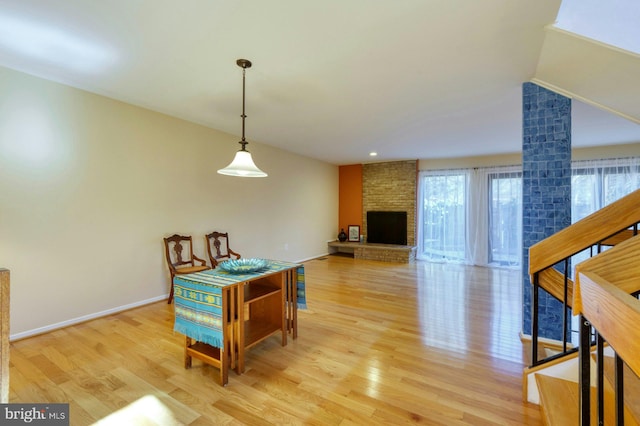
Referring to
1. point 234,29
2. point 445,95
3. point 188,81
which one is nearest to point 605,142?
point 445,95

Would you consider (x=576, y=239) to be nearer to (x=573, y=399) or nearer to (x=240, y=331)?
(x=573, y=399)

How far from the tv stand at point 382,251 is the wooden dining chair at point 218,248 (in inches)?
134

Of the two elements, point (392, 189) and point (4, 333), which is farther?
point (392, 189)

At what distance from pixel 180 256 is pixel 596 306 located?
162 inches

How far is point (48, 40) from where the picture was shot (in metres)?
2.12

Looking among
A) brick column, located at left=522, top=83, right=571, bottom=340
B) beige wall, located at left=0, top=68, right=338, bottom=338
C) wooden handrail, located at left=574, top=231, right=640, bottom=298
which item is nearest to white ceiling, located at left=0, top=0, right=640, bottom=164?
brick column, located at left=522, top=83, right=571, bottom=340

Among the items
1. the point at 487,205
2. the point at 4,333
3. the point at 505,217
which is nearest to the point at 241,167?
the point at 4,333

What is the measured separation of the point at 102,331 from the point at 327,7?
363cm

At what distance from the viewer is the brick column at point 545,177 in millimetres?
2469

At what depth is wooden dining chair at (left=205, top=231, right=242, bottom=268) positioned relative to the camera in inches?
165

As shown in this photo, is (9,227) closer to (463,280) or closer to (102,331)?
(102,331)

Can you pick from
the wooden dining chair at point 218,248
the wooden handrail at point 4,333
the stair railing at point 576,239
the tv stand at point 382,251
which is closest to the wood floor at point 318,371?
the stair railing at point 576,239

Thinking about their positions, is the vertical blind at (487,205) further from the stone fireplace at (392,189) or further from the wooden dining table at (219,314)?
the wooden dining table at (219,314)

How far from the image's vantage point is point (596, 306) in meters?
0.70
